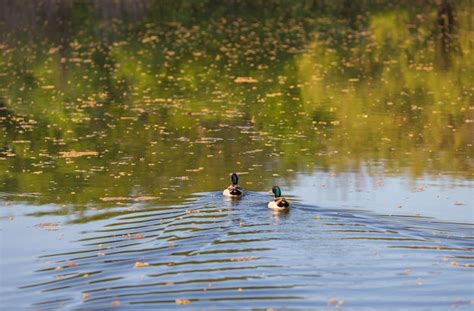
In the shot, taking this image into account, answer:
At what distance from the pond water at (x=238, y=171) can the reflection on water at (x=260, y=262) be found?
5 centimetres

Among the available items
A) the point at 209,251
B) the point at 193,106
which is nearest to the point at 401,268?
the point at 209,251

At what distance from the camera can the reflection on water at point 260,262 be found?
15727mm

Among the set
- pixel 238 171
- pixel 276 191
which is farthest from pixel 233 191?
pixel 238 171

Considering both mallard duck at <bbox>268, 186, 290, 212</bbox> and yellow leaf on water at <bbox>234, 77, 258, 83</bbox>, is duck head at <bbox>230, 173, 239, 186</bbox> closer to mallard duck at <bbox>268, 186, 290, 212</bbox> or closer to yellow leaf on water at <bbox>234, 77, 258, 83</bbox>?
mallard duck at <bbox>268, 186, 290, 212</bbox>

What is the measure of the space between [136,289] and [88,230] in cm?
460

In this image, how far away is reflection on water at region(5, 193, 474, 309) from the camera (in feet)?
51.6

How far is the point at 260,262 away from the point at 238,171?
27.5 feet

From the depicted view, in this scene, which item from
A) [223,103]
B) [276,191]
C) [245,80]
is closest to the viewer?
[276,191]

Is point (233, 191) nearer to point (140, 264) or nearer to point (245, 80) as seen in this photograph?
point (140, 264)

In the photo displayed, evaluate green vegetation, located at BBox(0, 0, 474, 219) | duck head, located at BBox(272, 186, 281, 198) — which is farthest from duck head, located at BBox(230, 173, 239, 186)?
duck head, located at BBox(272, 186, 281, 198)

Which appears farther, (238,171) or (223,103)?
(223,103)

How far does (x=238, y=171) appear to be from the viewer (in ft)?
84.0

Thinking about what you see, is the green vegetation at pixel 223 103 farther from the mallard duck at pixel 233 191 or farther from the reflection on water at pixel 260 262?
the reflection on water at pixel 260 262

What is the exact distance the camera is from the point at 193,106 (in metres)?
34.6
